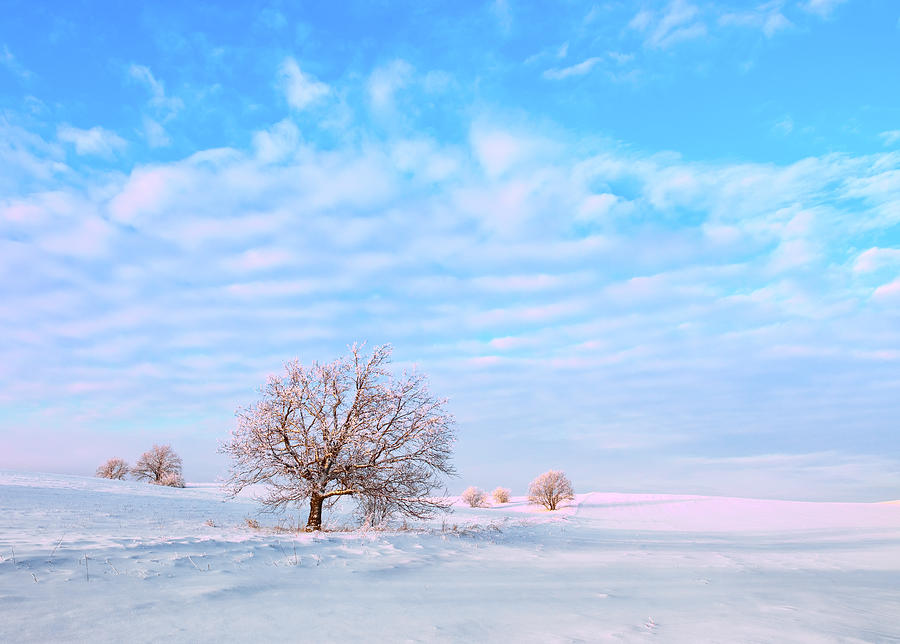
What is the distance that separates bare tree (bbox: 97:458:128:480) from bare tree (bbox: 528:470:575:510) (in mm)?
55921

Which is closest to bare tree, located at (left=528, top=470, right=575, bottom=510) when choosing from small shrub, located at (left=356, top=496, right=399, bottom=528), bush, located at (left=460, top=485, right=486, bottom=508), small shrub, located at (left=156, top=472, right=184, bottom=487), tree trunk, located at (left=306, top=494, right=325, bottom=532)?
bush, located at (left=460, top=485, right=486, bottom=508)

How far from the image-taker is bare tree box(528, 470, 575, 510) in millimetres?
68625

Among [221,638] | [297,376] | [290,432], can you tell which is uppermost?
[297,376]

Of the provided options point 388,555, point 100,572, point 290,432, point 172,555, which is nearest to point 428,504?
point 290,432

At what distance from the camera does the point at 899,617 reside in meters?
8.28

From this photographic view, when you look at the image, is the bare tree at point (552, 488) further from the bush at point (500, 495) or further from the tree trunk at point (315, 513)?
the tree trunk at point (315, 513)

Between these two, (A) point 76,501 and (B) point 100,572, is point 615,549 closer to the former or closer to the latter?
(B) point 100,572

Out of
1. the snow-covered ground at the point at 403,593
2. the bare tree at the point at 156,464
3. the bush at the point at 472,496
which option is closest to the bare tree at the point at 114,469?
the bare tree at the point at 156,464

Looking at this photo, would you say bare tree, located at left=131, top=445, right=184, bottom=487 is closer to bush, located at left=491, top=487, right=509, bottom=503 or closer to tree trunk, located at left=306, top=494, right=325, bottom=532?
bush, located at left=491, top=487, right=509, bottom=503

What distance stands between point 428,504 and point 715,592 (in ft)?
38.6

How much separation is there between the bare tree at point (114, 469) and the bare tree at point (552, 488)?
55921 millimetres

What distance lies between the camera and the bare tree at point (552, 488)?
6862cm

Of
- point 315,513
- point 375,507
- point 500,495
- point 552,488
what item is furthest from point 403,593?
point 500,495

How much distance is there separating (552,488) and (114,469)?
59083mm
